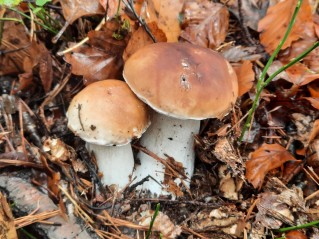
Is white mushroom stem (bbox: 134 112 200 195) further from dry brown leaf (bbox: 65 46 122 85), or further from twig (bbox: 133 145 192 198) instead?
dry brown leaf (bbox: 65 46 122 85)

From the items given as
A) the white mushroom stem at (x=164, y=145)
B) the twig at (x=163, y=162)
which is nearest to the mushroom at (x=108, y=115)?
the white mushroom stem at (x=164, y=145)

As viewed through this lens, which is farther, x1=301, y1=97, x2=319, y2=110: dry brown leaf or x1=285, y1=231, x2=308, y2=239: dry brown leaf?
x1=301, y1=97, x2=319, y2=110: dry brown leaf

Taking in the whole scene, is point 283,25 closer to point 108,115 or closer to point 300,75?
point 300,75

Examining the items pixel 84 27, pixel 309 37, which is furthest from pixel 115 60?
pixel 309 37

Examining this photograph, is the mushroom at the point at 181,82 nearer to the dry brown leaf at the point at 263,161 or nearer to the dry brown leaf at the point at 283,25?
the dry brown leaf at the point at 263,161

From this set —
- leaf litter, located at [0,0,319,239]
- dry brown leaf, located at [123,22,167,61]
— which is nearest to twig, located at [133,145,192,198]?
leaf litter, located at [0,0,319,239]
